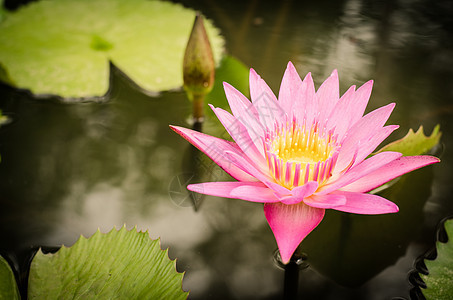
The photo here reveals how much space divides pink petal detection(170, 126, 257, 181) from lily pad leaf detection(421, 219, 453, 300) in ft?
1.98

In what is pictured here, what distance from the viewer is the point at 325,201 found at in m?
1.02

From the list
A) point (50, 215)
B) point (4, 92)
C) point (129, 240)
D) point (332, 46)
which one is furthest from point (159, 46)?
point (129, 240)

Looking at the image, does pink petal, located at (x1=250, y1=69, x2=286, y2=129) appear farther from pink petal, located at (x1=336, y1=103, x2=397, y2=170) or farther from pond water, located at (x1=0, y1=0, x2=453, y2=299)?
pond water, located at (x1=0, y1=0, x2=453, y2=299)

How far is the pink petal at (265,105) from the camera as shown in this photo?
122 centimetres

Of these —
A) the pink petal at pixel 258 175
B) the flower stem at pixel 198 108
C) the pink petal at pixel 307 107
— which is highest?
the pink petal at pixel 307 107

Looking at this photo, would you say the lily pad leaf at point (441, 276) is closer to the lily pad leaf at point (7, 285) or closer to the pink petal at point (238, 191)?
the pink petal at point (238, 191)

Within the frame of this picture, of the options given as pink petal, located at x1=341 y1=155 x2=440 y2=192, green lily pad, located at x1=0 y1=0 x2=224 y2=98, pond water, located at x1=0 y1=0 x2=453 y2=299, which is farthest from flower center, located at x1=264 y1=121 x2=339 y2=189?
green lily pad, located at x1=0 y1=0 x2=224 y2=98

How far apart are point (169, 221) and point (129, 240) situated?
292 mm

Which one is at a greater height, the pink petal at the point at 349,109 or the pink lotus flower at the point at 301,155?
the pink petal at the point at 349,109

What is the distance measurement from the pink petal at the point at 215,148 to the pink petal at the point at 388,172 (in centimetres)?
30

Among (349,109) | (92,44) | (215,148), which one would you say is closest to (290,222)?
(215,148)

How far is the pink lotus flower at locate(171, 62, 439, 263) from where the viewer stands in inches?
39.4

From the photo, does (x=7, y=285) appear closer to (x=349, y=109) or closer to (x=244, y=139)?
(x=244, y=139)

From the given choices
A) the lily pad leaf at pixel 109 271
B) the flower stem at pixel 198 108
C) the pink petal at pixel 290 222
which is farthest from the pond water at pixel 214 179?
the pink petal at pixel 290 222
